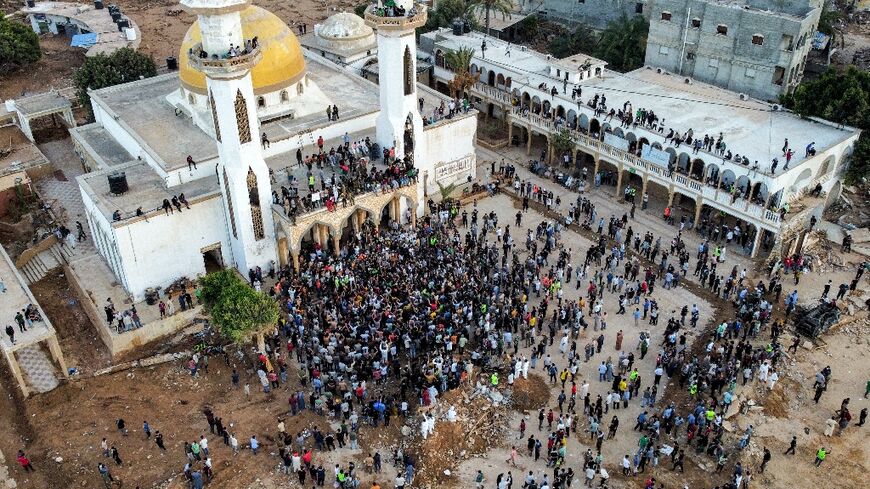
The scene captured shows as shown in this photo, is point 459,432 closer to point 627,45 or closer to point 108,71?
Result: point 108,71

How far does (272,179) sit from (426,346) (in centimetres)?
1211

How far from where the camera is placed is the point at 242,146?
105 feet

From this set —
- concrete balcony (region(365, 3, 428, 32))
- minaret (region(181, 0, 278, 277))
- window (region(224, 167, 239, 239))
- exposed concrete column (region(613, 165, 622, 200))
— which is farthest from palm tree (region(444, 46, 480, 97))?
window (region(224, 167, 239, 239))

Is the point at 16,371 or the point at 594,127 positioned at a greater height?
the point at 594,127

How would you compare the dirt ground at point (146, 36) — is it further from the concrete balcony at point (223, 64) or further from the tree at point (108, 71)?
the concrete balcony at point (223, 64)

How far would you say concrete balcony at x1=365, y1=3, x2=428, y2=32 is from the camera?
3472 cm

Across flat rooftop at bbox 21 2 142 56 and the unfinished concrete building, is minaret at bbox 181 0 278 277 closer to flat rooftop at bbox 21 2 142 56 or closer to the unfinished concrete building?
flat rooftop at bbox 21 2 142 56

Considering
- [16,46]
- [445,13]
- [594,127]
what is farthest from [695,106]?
[16,46]

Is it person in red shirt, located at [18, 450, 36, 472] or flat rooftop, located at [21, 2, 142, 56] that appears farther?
flat rooftop, located at [21, 2, 142, 56]

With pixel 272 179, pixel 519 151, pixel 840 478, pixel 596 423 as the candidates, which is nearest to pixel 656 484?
pixel 596 423

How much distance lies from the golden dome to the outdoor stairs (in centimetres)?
1000

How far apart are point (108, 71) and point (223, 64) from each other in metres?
20.7

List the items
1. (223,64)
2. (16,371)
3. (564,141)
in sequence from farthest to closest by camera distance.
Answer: (564,141) → (223,64) → (16,371)

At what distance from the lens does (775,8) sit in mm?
47000
